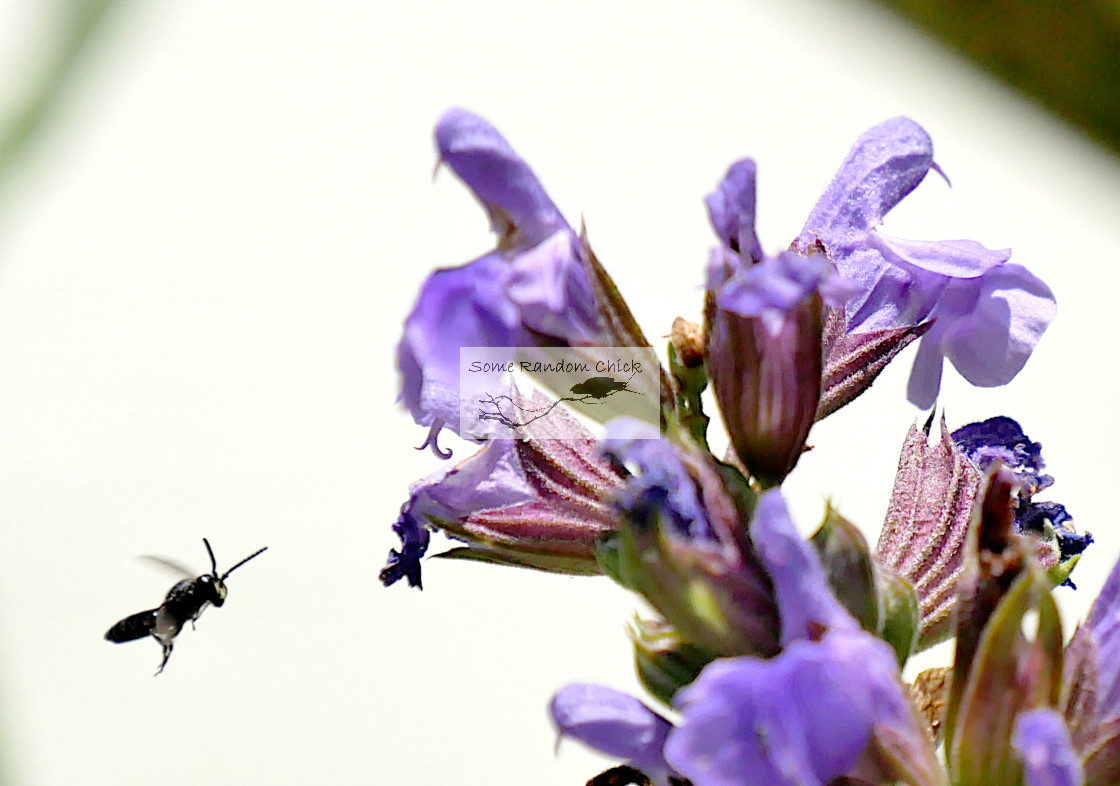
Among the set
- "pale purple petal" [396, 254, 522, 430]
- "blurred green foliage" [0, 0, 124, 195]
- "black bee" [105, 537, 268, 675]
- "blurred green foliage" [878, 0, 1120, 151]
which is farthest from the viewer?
"blurred green foliage" [878, 0, 1120, 151]

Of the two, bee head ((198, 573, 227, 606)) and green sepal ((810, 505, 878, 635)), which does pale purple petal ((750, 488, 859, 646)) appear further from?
bee head ((198, 573, 227, 606))

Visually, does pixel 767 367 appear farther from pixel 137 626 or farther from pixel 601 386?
pixel 137 626

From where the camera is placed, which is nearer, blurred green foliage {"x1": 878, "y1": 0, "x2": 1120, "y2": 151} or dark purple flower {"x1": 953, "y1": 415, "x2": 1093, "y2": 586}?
dark purple flower {"x1": 953, "y1": 415, "x2": 1093, "y2": 586}

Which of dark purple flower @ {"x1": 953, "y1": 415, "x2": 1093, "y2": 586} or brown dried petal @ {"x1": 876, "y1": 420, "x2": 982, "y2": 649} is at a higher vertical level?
dark purple flower @ {"x1": 953, "y1": 415, "x2": 1093, "y2": 586}

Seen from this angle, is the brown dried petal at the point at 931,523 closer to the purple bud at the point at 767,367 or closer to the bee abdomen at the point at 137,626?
the purple bud at the point at 767,367

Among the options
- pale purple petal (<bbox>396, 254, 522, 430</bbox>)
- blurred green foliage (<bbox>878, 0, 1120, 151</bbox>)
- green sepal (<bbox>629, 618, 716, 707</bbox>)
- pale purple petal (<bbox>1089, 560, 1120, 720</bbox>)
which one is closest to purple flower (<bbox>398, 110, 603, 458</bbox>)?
pale purple petal (<bbox>396, 254, 522, 430</bbox>)

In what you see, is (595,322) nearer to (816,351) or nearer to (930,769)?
(816,351)

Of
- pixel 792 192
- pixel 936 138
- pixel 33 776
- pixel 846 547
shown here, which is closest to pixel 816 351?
pixel 846 547

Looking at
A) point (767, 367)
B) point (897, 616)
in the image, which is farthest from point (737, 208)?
point (897, 616)

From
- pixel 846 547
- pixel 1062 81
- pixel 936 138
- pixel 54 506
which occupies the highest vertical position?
pixel 1062 81
